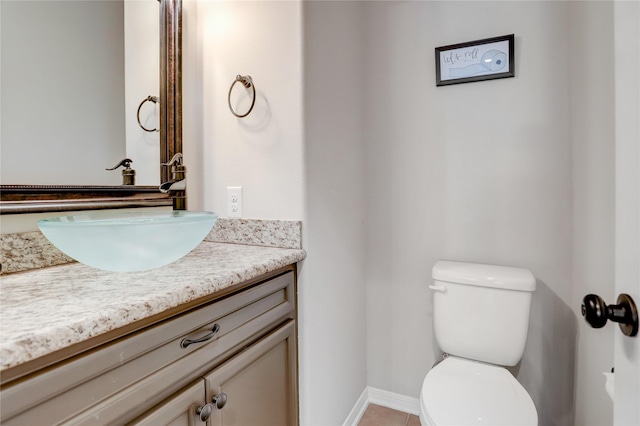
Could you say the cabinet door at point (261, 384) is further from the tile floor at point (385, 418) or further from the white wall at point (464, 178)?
the white wall at point (464, 178)

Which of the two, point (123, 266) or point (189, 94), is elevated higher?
point (189, 94)

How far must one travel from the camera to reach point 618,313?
21.1 inches

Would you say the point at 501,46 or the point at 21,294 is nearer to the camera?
the point at 21,294

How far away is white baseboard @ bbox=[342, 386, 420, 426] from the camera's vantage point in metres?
1.73

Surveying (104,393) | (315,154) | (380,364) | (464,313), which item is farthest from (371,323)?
(104,393)

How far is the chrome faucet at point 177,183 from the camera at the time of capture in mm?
1307

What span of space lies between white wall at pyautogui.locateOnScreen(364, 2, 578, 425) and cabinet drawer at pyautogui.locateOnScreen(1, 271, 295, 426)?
100cm

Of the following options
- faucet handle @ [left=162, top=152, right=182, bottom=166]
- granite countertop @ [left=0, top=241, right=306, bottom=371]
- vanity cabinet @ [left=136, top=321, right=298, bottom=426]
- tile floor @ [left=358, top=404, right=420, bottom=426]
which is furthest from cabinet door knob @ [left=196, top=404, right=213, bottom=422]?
tile floor @ [left=358, top=404, right=420, bottom=426]

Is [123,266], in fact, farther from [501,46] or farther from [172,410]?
[501,46]

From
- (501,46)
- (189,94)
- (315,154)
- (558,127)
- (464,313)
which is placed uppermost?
(501,46)

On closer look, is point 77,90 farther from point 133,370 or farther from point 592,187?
point 592,187

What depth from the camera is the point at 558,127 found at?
1463 mm

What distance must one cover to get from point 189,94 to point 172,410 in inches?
45.8

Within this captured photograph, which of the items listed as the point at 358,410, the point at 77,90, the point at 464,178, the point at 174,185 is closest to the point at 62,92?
the point at 77,90
